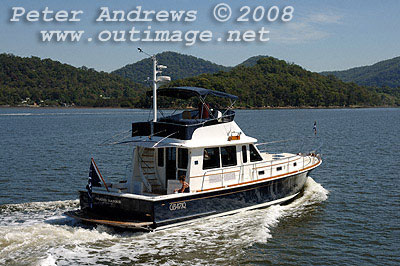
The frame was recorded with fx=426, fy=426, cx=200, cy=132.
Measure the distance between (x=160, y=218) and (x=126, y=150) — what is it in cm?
2020

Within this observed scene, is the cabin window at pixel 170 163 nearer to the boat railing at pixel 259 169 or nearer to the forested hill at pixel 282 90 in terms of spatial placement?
the boat railing at pixel 259 169

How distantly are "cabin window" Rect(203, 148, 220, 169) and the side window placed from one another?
283 mm

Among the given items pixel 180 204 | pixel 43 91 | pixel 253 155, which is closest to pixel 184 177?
pixel 180 204

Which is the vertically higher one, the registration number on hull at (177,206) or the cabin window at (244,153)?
the cabin window at (244,153)

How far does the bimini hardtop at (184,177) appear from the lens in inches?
516

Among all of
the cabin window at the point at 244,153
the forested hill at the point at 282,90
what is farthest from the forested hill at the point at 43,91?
the cabin window at the point at 244,153

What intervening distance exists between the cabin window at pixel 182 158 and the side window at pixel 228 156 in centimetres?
143

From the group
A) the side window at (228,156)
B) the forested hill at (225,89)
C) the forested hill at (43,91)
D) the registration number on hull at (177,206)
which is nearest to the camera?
the registration number on hull at (177,206)

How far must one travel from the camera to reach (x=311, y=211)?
54.4 ft

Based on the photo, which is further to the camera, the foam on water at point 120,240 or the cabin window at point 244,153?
the cabin window at point 244,153

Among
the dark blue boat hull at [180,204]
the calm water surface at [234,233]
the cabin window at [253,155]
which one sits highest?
the cabin window at [253,155]

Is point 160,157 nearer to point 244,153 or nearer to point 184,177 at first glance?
point 184,177

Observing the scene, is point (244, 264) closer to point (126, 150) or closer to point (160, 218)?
point (160, 218)

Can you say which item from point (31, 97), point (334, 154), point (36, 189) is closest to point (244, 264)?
point (36, 189)
